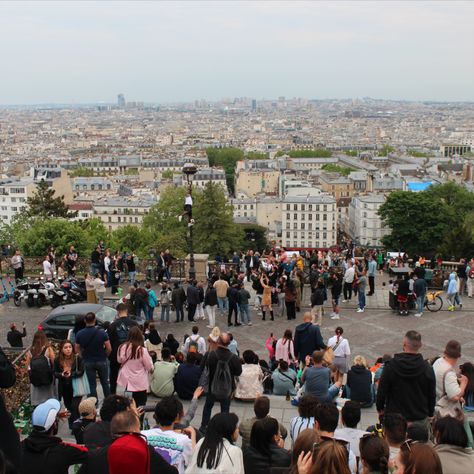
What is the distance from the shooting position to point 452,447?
6.21 metres

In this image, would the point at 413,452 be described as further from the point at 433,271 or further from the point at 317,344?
the point at 433,271

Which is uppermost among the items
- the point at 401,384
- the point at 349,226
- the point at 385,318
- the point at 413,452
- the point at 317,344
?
the point at 413,452

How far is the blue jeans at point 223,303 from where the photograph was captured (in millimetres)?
18828

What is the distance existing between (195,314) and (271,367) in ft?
19.5

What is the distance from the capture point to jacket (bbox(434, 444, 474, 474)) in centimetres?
600

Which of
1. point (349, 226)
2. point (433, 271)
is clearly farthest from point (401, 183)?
point (433, 271)

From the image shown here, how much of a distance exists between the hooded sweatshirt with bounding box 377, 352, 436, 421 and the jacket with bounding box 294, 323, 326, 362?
412cm

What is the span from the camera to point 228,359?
31.6 feet

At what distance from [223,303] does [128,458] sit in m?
13.3

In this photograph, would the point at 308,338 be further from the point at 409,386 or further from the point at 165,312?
the point at 165,312

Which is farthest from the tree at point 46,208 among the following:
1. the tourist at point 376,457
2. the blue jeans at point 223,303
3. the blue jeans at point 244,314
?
the tourist at point 376,457

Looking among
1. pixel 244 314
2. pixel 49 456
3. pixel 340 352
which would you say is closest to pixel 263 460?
pixel 49 456

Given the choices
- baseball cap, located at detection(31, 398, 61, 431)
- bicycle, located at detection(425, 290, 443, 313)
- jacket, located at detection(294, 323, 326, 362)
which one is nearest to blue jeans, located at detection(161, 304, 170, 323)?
→ jacket, located at detection(294, 323, 326, 362)

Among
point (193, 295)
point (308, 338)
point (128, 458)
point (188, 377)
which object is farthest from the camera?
point (193, 295)
